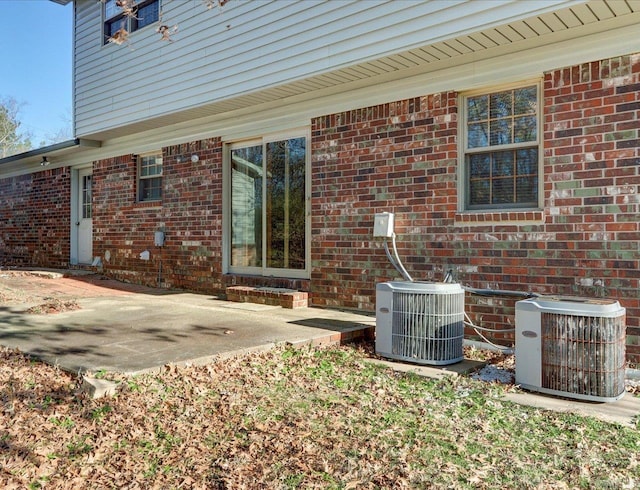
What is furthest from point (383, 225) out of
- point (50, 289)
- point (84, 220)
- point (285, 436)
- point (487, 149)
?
point (84, 220)

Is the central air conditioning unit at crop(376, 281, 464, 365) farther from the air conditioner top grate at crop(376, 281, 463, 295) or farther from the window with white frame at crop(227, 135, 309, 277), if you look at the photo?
the window with white frame at crop(227, 135, 309, 277)

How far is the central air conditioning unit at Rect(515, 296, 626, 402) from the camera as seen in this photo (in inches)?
143

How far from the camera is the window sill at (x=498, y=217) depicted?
5.00 m

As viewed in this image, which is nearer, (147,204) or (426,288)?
(426,288)

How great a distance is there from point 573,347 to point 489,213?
190 cm

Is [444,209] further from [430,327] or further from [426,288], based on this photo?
[430,327]

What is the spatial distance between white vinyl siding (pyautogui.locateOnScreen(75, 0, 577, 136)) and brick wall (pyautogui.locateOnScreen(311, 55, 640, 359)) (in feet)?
2.61

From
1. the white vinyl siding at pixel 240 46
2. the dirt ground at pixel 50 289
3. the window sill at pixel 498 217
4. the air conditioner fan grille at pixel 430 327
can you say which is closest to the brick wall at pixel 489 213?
the window sill at pixel 498 217

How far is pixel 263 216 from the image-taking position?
775 cm

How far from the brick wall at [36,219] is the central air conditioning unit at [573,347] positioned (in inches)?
414

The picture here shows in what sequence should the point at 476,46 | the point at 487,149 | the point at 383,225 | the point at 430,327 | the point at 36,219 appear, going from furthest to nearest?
the point at 36,219 < the point at 383,225 < the point at 487,149 < the point at 476,46 < the point at 430,327

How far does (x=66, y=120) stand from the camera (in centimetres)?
3378

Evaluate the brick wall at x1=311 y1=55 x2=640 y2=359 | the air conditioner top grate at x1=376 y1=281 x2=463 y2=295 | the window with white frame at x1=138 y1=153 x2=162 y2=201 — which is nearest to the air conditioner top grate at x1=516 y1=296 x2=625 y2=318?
the air conditioner top grate at x1=376 y1=281 x2=463 y2=295

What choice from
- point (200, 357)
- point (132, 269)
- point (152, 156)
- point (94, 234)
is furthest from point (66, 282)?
point (200, 357)
